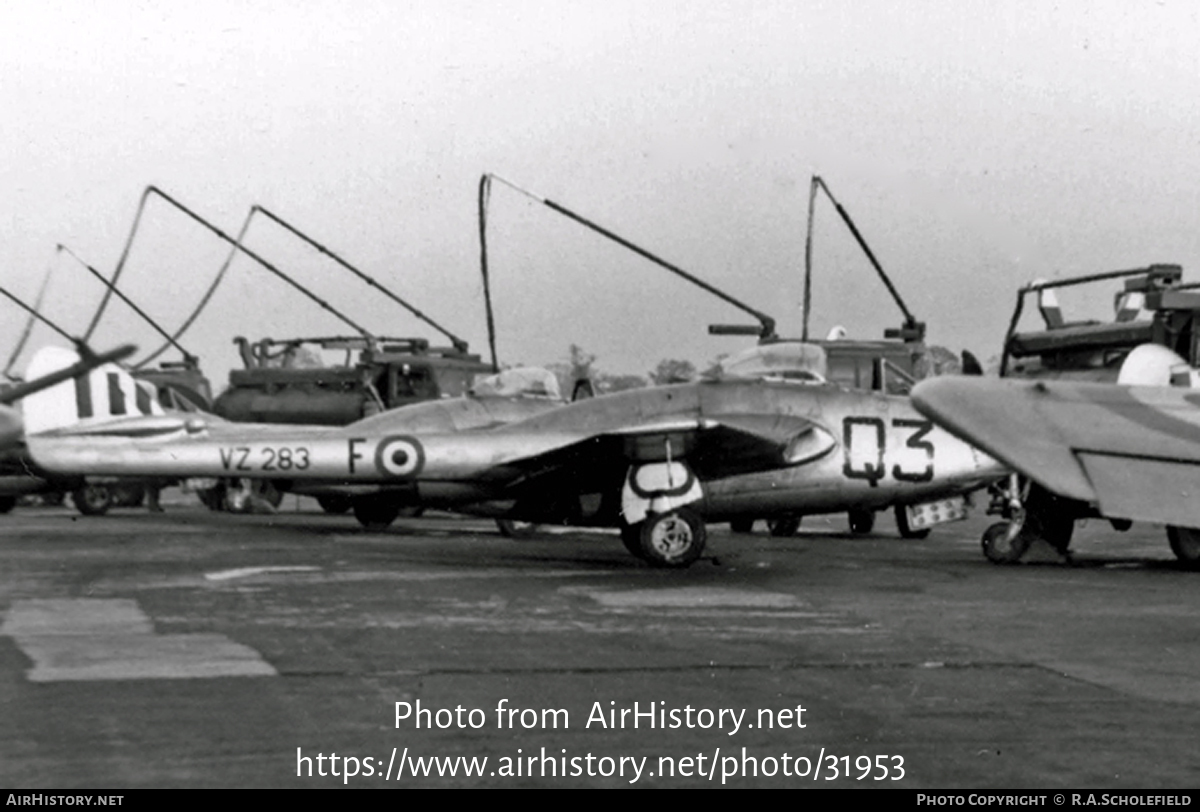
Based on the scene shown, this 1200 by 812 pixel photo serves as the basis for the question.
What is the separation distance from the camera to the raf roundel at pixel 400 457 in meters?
19.4

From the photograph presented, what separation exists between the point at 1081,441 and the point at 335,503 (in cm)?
2356


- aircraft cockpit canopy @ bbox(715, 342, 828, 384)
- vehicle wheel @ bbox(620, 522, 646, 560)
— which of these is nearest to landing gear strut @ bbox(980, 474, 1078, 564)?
aircraft cockpit canopy @ bbox(715, 342, 828, 384)

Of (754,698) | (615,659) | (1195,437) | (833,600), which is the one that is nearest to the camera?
(1195,437)

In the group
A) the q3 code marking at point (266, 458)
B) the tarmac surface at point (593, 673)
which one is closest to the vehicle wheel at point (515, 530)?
the q3 code marking at point (266, 458)

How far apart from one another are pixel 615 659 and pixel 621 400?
8446 millimetres

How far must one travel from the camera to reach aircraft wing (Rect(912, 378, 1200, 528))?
572 centimetres

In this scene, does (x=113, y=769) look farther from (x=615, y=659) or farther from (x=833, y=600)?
(x=833, y=600)

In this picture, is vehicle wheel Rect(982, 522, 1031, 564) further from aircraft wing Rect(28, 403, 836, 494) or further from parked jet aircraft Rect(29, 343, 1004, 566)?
aircraft wing Rect(28, 403, 836, 494)

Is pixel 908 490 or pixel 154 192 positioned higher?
pixel 154 192

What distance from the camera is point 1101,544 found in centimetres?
2219

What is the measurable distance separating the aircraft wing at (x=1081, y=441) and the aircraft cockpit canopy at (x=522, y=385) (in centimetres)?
1691

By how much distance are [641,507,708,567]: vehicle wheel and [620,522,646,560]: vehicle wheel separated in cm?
9

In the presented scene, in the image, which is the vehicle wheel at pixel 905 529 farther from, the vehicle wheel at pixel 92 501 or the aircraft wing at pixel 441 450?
the vehicle wheel at pixel 92 501

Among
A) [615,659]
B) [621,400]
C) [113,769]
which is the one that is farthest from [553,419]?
[113,769]
